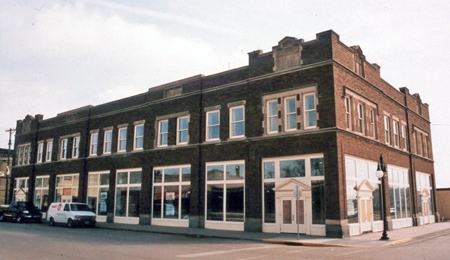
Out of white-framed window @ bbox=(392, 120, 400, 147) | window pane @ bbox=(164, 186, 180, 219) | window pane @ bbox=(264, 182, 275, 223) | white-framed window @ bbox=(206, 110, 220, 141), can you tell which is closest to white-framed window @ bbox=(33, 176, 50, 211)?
window pane @ bbox=(164, 186, 180, 219)

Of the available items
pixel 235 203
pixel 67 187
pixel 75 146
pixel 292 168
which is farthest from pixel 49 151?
pixel 292 168

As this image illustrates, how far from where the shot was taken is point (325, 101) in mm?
21000

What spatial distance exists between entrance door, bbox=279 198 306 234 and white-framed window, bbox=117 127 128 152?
15.6m

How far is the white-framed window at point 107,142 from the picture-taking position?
110 ft

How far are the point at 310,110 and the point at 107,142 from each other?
19.3 metres

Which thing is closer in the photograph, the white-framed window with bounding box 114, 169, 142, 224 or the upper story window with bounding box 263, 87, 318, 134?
the upper story window with bounding box 263, 87, 318, 134

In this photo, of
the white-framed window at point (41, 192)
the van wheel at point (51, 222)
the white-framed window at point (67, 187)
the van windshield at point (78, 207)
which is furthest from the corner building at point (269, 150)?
the van wheel at point (51, 222)

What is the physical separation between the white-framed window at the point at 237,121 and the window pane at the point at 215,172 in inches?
88.8

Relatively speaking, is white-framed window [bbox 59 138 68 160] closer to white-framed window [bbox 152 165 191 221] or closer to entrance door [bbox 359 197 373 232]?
white-framed window [bbox 152 165 191 221]

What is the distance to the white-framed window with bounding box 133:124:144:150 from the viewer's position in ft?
102

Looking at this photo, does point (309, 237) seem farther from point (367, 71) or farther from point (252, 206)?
point (367, 71)

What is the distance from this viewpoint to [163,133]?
96.5ft

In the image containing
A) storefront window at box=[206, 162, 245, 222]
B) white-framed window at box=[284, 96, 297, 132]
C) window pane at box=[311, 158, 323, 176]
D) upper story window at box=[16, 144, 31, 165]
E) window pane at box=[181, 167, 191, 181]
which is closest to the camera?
window pane at box=[311, 158, 323, 176]

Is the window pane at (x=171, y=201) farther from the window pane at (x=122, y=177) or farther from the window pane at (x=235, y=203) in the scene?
the window pane at (x=122, y=177)
